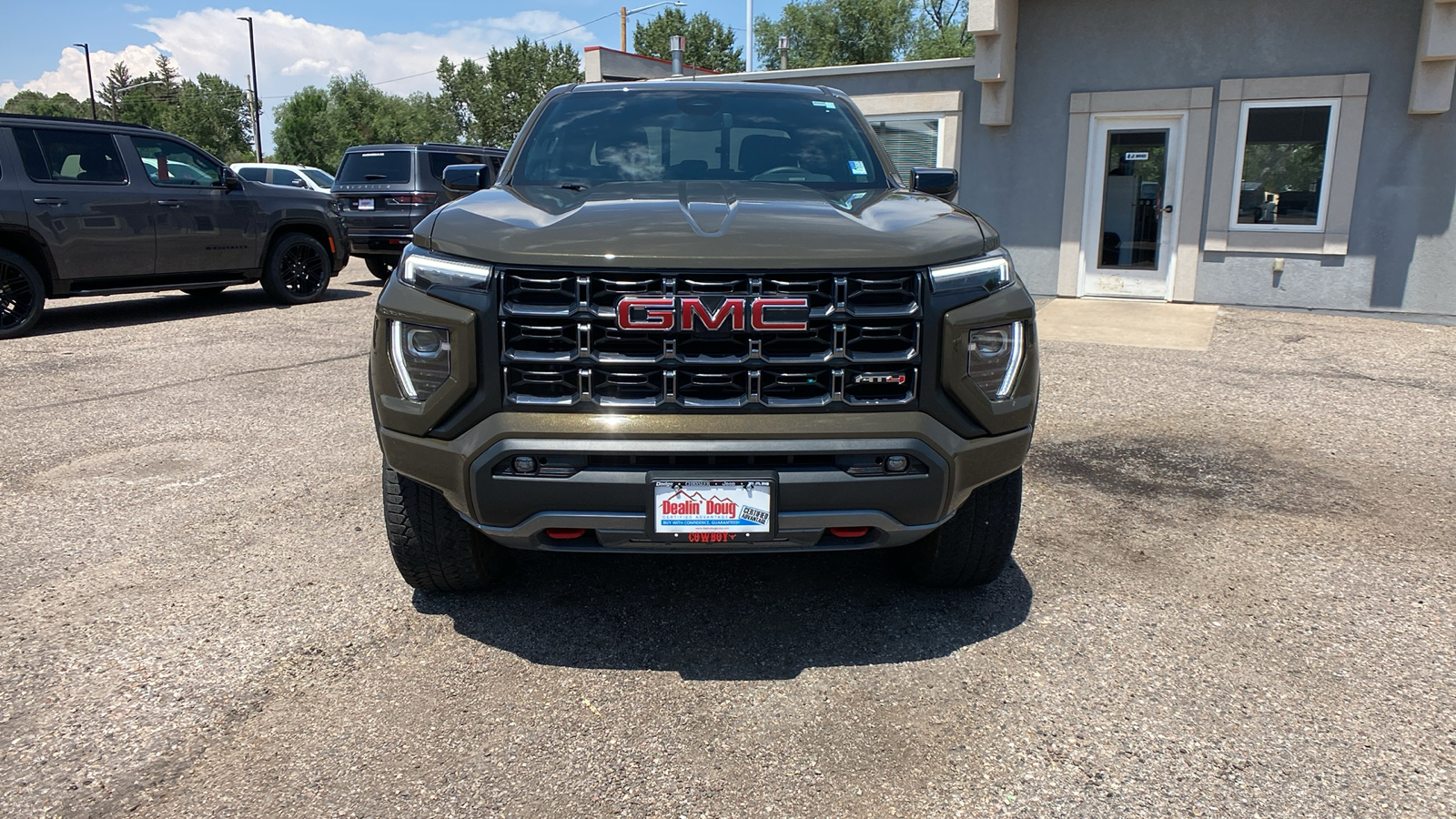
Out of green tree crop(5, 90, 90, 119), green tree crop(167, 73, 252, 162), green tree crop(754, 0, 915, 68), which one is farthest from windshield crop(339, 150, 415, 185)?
green tree crop(5, 90, 90, 119)

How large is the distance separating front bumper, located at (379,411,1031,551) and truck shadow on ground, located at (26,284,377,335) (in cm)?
918

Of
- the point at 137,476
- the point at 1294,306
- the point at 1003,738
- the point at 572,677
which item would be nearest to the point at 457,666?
the point at 572,677

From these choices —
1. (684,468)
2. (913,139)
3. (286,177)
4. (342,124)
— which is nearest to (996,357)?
(684,468)

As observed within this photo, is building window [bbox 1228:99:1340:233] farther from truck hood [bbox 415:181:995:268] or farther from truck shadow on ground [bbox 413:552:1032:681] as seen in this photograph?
truck hood [bbox 415:181:995:268]

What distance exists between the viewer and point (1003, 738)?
2.66 meters

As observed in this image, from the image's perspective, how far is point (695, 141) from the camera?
4078 millimetres

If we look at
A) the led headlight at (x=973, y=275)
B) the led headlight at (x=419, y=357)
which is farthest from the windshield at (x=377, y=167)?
the led headlight at (x=973, y=275)

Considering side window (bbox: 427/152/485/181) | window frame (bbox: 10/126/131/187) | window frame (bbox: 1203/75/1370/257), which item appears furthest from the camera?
side window (bbox: 427/152/485/181)

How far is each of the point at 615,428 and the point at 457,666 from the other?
0.98m

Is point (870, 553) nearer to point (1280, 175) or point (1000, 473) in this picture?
point (1000, 473)

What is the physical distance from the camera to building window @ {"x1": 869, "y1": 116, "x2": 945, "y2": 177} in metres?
13.1

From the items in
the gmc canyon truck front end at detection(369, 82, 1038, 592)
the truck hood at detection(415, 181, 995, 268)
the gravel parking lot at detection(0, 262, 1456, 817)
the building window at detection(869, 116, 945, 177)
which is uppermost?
the building window at detection(869, 116, 945, 177)

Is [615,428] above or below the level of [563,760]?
above

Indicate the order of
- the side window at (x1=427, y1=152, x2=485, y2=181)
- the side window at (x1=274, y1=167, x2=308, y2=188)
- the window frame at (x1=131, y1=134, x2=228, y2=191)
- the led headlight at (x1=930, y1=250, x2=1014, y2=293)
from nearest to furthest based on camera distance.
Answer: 1. the led headlight at (x1=930, y1=250, x2=1014, y2=293)
2. the window frame at (x1=131, y1=134, x2=228, y2=191)
3. the side window at (x1=427, y1=152, x2=485, y2=181)
4. the side window at (x1=274, y1=167, x2=308, y2=188)
